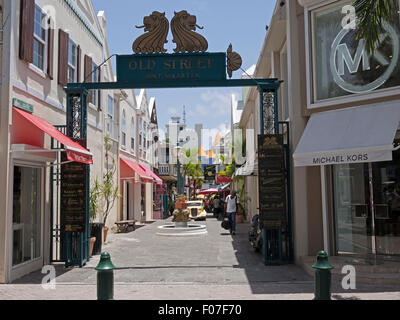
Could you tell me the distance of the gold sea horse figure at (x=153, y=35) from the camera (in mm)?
11117

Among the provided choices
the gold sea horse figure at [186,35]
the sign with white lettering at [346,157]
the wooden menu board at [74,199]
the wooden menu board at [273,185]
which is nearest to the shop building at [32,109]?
the wooden menu board at [74,199]

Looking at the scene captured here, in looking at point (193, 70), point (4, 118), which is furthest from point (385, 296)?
point (4, 118)

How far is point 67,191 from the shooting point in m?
10.7

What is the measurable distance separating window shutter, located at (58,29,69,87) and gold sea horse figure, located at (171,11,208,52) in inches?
135

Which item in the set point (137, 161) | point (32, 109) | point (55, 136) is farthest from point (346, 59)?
point (137, 161)

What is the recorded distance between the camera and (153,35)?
36.6 feet

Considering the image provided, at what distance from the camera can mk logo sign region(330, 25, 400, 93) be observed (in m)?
9.38

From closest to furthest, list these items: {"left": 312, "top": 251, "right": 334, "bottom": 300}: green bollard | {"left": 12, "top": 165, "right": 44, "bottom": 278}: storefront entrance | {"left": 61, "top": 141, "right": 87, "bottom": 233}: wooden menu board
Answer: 1. {"left": 312, "top": 251, "right": 334, "bottom": 300}: green bollard
2. {"left": 12, "top": 165, "right": 44, "bottom": 278}: storefront entrance
3. {"left": 61, "top": 141, "right": 87, "bottom": 233}: wooden menu board

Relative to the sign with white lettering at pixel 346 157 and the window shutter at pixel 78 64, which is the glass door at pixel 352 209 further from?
the window shutter at pixel 78 64

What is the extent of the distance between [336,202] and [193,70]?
4.99 m

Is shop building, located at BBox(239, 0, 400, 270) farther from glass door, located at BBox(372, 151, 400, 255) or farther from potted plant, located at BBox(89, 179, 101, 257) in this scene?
potted plant, located at BBox(89, 179, 101, 257)

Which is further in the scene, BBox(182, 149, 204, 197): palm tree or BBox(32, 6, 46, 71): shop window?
BBox(182, 149, 204, 197): palm tree

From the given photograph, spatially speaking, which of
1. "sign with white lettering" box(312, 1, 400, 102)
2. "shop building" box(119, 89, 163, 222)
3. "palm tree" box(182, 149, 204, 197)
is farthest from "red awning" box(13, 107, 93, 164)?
"palm tree" box(182, 149, 204, 197)

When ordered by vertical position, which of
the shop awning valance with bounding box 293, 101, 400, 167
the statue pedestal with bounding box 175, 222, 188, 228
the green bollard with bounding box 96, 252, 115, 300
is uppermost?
the shop awning valance with bounding box 293, 101, 400, 167
